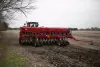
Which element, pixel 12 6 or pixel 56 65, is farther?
pixel 12 6

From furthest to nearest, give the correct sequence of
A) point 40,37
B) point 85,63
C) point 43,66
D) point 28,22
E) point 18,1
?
point 28,22
point 18,1
point 40,37
point 85,63
point 43,66

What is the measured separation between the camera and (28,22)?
Answer: 19.0 metres

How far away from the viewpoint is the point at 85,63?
8492 millimetres

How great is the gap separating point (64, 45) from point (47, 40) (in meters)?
1.57

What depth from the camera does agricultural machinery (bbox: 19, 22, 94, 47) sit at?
15195 millimetres

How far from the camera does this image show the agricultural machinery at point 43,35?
15.2 m

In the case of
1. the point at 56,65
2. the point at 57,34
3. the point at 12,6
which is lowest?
the point at 56,65

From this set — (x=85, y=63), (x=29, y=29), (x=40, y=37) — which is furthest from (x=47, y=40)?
(x=85, y=63)

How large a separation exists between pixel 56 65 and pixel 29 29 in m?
7.53

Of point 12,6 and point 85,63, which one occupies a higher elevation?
point 12,6

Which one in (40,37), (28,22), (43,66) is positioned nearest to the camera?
(43,66)

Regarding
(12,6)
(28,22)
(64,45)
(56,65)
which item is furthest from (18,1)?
(56,65)

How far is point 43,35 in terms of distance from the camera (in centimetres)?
1528

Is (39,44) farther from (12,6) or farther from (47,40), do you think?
(12,6)
